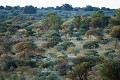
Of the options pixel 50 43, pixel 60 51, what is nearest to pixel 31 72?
pixel 60 51

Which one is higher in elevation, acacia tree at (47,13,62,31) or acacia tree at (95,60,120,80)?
acacia tree at (95,60,120,80)

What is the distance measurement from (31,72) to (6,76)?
10.3 ft

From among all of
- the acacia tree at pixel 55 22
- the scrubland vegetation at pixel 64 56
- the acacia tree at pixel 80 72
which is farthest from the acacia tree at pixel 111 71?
the acacia tree at pixel 55 22

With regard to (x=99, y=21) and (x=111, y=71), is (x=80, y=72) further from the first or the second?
(x=99, y=21)

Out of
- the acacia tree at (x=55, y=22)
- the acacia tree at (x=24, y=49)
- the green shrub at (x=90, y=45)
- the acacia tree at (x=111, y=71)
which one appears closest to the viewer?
the acacia tree at (x=111, y=71)

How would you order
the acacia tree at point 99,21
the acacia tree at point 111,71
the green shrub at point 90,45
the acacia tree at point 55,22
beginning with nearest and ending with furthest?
the acacia tree at point 111,71, the green shrub at point 90,45, the acacia tree at point 99,21, the acacia tree at point 55,22

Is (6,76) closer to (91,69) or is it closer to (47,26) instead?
(91,69)

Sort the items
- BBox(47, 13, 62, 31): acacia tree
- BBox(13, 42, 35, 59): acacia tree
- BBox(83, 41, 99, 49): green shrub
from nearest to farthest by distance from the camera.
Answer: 1. BBox(13, 42, 35, 59): acacia tree
2. BBox(83, 41, 99, 49): green shrub
3. BBox(47, 13, 62, 31): acacia tree

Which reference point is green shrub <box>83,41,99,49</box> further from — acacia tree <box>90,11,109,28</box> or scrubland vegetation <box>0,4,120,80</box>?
acacia tree <box>90,11,109,28</box>

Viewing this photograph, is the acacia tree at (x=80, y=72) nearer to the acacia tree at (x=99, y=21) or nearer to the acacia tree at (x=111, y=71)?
the acacia tree at (x=111, y=71)

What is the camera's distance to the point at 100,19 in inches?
2862

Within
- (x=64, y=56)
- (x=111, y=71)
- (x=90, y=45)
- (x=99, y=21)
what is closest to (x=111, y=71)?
(x=111, y=71)

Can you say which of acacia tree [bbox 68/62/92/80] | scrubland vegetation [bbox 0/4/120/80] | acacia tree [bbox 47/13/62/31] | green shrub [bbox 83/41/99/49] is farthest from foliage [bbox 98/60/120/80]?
acacia tree [bbox 47/13/62/31]

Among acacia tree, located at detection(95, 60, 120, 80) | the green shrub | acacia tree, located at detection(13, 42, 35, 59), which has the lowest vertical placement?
the green shrub
